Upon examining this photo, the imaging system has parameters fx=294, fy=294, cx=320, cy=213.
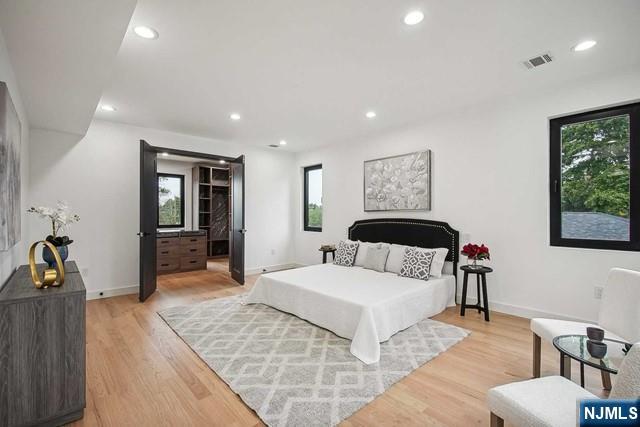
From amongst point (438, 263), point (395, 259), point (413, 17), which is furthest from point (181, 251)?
point (413, 17)

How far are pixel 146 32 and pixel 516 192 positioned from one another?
13.1 ft

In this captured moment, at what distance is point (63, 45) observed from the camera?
1939 mm

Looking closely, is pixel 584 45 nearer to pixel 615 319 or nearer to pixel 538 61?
pixel 538 61

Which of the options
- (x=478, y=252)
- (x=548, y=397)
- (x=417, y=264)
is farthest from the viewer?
(x=417, y=264)

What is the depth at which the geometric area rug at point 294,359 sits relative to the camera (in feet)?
6.27

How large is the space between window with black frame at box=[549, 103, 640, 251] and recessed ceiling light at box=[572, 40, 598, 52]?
0.93 m

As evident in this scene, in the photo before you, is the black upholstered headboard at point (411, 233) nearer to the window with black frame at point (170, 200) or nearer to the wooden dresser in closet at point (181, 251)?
the wooden dresser in closet at point (181, 251)

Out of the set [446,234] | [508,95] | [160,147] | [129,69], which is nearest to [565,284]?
[446,234]

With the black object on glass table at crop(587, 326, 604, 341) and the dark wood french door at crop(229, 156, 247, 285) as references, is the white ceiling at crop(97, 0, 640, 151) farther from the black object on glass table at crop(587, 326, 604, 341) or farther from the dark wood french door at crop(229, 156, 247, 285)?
the black object on glass table at crop(587, 326, 604, 341)

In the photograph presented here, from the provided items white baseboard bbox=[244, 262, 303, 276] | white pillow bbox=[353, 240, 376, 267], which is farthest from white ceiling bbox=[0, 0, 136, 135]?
white baseboard bbox=[244, 262, 303, 276]

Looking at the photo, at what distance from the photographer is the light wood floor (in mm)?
1812

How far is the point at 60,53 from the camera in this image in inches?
80.6

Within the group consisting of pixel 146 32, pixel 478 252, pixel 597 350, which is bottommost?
pixel 597 350

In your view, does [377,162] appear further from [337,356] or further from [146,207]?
[146,207]
